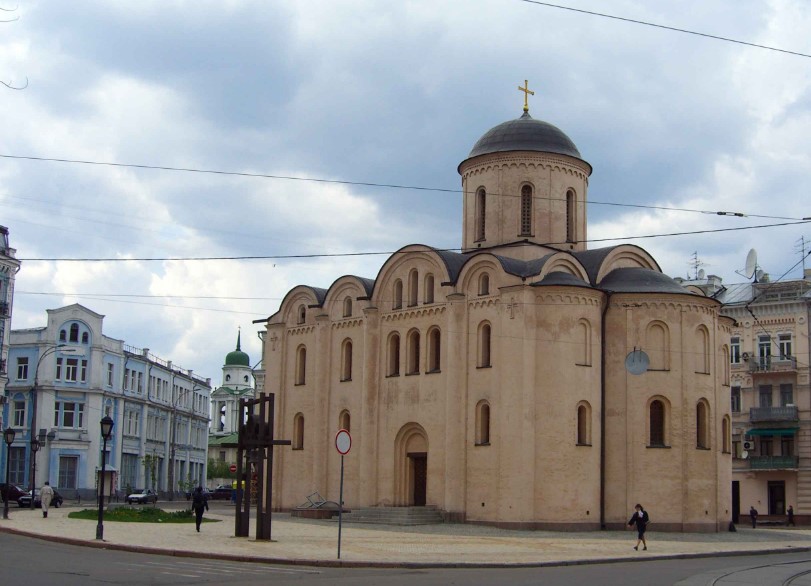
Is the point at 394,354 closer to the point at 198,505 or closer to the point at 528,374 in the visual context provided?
the point at 528,374

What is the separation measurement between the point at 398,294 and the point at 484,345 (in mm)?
5646

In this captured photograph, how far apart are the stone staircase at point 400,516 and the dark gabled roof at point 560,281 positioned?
9.65 metres

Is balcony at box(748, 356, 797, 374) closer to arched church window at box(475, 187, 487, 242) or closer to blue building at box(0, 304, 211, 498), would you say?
arched church window at box(475, 187, 487, 242)

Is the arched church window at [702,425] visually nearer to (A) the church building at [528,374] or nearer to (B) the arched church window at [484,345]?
(A) the church building at [528,374]

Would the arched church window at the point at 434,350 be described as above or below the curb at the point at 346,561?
above

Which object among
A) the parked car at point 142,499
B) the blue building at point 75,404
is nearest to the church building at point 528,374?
the parked car at point 142,499

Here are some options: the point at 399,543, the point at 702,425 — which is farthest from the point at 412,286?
the point at 399,543

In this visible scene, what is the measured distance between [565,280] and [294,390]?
1520 centimetres

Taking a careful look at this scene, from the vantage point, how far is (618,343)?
4138 cm

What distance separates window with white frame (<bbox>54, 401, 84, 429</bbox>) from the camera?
66250 mm

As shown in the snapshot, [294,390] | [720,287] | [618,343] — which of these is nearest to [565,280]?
[618,343]

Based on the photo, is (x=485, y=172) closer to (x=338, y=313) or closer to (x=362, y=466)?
(x=338, y=313)

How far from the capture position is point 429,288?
44.3 meters

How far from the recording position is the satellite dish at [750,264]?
58916 millimetres
